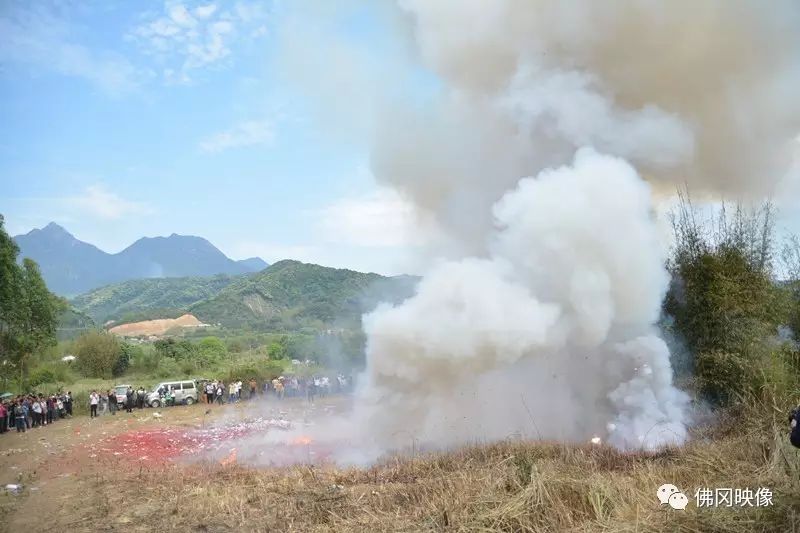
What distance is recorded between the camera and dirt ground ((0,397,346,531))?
464 inches

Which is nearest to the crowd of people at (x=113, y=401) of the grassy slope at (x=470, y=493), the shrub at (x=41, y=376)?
the shrub at (x=41, y=376)

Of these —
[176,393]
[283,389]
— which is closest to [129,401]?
[176,393]

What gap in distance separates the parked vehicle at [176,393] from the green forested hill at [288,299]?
2324 inches

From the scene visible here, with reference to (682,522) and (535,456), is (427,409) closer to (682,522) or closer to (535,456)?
(535,456)

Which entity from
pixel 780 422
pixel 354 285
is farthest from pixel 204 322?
pixel 780 422

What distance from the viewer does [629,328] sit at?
18453 millimetres

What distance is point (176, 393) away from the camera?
32.6 meters

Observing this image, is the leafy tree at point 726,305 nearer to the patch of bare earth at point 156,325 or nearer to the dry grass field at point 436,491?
the dry grass field at point 436,491

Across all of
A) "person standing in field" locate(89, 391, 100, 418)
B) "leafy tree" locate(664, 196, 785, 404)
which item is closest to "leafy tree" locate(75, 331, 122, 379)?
"person standing in field" locate(89, 391, 100, 418)

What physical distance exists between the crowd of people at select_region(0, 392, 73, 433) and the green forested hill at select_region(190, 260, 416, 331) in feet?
215

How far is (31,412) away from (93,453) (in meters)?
8.24

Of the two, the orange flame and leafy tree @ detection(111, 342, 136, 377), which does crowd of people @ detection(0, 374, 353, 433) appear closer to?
the orange flame

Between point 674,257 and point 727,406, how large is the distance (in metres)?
6.23

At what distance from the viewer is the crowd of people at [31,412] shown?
22469 millimetres
